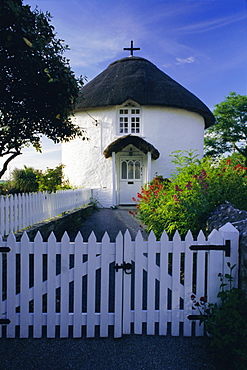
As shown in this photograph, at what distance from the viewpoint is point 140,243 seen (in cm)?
250

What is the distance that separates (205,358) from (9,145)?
5.04 metres

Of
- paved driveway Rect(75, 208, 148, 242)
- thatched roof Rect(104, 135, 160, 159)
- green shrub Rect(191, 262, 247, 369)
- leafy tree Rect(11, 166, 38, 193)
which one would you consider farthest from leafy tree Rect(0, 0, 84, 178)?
leafy tree Rect(11, 166, 38, 193)

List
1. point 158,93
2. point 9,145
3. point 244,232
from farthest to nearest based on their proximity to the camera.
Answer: point 158,93
point 9,145
point 244,232

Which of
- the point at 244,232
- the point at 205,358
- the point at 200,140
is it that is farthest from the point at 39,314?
the point at 200,140

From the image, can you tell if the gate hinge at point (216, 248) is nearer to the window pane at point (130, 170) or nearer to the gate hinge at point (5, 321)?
the gate hinge at point (5, 321)

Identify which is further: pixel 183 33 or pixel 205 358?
pixel 183 33

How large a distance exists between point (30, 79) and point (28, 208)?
237cm

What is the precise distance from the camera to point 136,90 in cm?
1220

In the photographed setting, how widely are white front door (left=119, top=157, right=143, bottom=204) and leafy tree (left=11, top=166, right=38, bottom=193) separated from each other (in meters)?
5.50

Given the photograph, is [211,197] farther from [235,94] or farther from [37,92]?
[235,94]

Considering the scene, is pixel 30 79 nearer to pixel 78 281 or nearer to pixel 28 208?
pixel 28 208

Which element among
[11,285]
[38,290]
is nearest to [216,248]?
[38,290]

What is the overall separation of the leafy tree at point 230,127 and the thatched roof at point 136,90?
549 inches

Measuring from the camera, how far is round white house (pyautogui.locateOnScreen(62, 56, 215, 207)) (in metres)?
12.1
